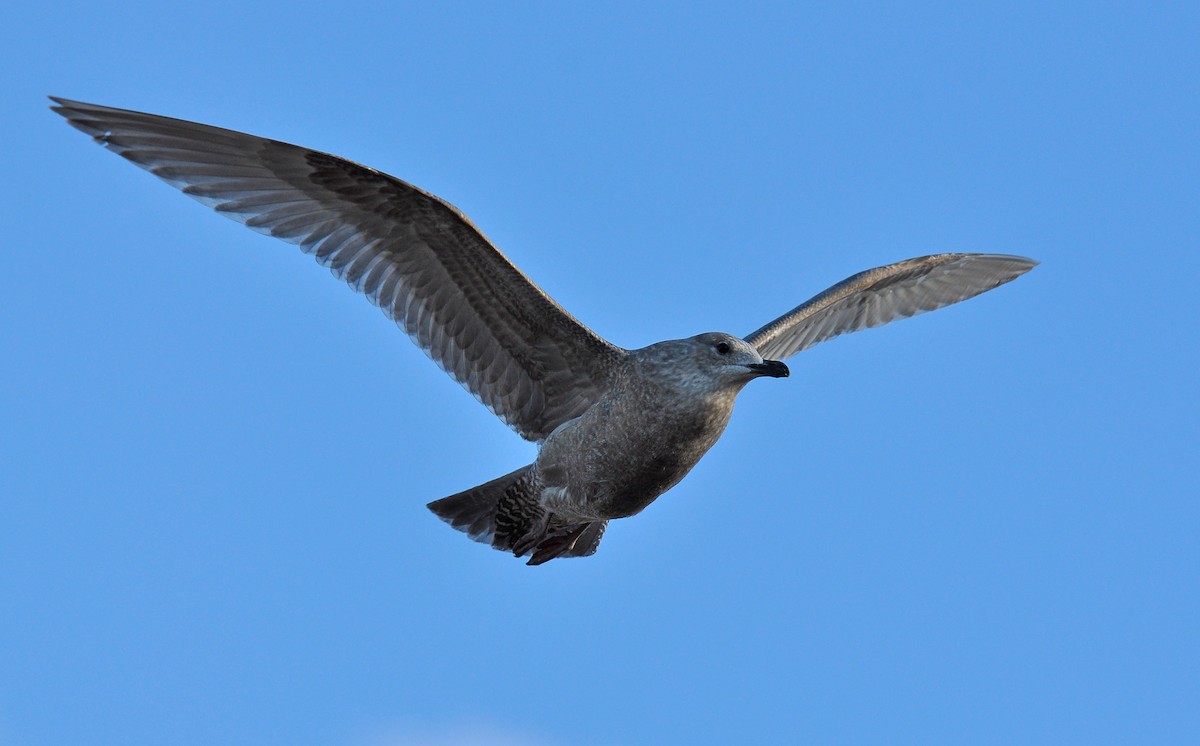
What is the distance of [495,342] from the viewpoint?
32.9 feet

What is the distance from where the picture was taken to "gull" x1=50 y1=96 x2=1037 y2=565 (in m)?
9.02

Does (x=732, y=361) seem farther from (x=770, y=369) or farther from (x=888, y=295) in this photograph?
(x=888, y=295)

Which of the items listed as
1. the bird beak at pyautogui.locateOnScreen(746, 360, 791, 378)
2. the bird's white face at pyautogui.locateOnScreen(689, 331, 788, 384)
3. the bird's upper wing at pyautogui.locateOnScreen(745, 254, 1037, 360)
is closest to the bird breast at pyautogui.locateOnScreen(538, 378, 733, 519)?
the bird's white face at pyautogui.locateOnScreen(689, 331, 788, 384)

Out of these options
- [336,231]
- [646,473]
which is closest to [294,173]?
[336,231]

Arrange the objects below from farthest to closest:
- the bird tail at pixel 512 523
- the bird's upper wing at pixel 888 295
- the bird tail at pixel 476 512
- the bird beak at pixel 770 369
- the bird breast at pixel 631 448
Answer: the bird's upper wing at pixel 888 295
the bird tail at pixel 476 512
the bird tail at pixel 512 523
the bird breast at pixel 631 448
the bird beak at pixel 770 369

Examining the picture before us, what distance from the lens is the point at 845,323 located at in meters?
12.3

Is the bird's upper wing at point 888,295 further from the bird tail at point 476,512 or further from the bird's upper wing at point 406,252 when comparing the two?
the bird tail at point 476,512

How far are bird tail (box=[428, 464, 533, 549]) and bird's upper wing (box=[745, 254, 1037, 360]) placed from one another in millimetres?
2408

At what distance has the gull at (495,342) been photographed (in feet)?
29.6

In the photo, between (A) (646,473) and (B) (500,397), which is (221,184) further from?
(A) (646,473)

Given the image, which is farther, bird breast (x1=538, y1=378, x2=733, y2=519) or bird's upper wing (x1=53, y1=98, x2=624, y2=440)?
bird's upper wing (x1=53, y1=98, x2=624, y2=440)

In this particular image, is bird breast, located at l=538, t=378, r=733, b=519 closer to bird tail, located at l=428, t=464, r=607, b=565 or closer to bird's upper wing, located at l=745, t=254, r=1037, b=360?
bird tail, located at l=428, t=464, r=607, b=565

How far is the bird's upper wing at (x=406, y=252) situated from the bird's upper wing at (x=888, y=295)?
72.7 inches

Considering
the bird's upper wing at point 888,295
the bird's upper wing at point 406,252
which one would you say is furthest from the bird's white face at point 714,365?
the bird's upper wing at point 888,295
